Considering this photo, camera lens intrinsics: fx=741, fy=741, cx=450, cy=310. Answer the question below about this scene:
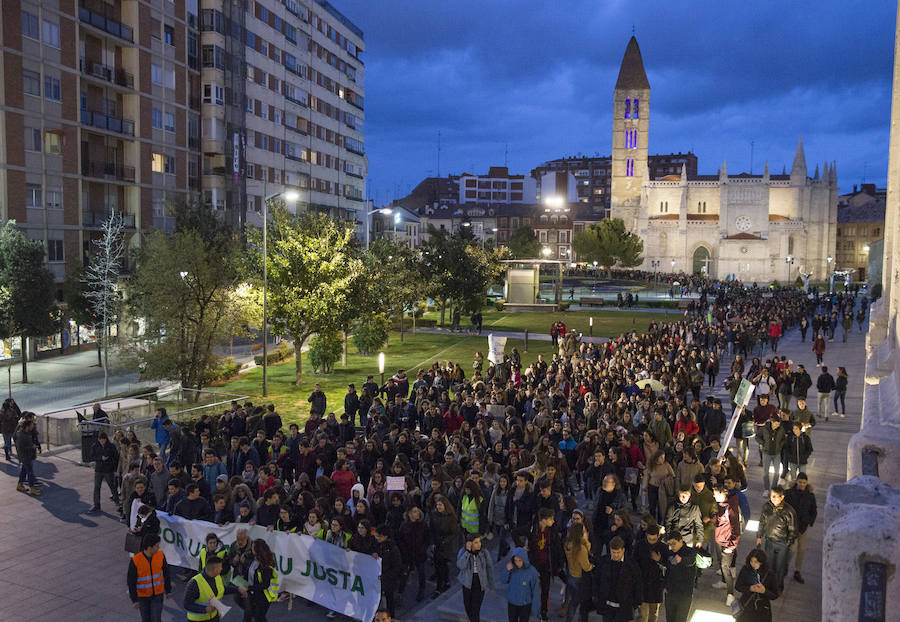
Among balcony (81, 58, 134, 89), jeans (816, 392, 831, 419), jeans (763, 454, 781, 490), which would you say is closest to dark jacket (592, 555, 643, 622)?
jeans (763, 454, 781, 490)

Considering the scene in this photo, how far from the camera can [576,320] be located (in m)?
48.5

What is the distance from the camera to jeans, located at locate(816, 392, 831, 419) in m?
18.7

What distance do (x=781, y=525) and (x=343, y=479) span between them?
6132 millimetres

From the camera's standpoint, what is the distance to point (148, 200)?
43.2 metres

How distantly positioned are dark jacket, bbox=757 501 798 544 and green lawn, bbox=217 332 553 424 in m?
15.6

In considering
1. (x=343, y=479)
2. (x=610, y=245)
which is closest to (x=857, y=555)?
(x=343, y=479)

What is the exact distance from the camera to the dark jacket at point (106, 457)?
13227 millimetres

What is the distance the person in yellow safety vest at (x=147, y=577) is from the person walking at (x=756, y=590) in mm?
6244

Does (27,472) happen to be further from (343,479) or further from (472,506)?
(472,506)

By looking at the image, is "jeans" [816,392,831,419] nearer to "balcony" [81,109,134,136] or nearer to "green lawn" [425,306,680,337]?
"green lawn" [425,306,680,337]

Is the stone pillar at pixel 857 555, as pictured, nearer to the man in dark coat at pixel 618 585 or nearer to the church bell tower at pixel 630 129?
the man in dark coat at pixel 618 585

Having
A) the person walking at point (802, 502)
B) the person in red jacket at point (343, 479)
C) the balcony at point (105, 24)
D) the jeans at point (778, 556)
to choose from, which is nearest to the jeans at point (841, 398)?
the person walking at point (802, 502)

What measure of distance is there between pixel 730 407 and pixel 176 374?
17.0 metres

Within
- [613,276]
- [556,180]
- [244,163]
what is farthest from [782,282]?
[244,163]
